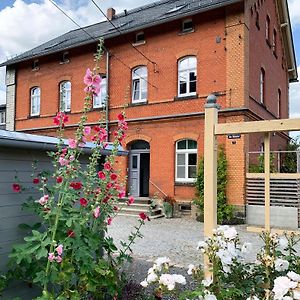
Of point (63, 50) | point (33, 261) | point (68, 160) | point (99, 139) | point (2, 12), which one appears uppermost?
point (63, 50)

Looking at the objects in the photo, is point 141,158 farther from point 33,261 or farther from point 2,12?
point 33,261

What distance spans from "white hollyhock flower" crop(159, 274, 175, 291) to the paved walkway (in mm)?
4290

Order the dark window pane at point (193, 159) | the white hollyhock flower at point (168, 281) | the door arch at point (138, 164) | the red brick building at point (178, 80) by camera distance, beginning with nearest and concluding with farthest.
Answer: the white hollyhock flower at point (168, 281) → the red brick building at point (178, 80) → the dark window pane at point (193, 159) → the door arch at point (138, 164)

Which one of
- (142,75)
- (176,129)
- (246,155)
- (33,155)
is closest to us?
(33,155)

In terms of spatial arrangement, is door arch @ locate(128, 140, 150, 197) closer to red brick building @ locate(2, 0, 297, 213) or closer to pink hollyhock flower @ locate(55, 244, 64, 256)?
red brick building @ locate(2, 0, 297, 213)

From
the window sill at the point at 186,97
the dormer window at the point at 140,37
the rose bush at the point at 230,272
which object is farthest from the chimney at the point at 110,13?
the rose bush at the point at 230,272

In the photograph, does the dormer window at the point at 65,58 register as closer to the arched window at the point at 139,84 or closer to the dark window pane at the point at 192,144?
the arched window at the point at 139,84

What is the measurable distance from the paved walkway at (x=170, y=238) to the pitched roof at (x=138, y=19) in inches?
279

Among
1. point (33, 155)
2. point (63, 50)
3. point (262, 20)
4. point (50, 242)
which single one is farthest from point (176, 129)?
point (50, 242)

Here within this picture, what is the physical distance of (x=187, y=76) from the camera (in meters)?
14.2

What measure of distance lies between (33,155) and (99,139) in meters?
0.97

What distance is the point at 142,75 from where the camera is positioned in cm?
1544

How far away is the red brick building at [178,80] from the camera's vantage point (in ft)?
42.1

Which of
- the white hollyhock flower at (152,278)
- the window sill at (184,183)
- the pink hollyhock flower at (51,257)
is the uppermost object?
the window sill at (184,183)
